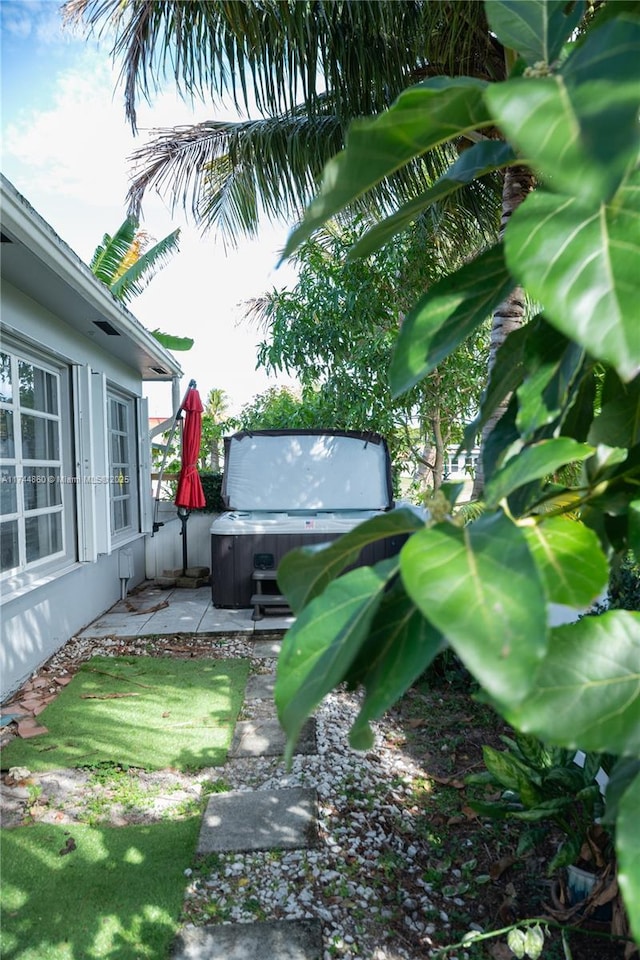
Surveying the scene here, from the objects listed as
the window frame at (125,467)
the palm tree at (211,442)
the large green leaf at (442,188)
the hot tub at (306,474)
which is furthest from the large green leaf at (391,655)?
the palm tree at (211,442)

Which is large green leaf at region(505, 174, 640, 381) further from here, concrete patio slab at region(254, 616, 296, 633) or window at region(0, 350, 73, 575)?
concrete patio slab at region(254, 616, 296, 633)

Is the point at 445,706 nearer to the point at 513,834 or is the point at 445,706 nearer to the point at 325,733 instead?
the point at 325,733

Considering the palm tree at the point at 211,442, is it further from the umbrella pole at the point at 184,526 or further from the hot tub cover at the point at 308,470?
the hot tub cover at the point at 308,470

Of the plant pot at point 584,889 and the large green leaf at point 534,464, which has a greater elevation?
the large green leaf at point 534,464

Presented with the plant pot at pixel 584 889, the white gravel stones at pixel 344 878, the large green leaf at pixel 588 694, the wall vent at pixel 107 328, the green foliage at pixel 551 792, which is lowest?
the white gravel stones at pixel 344 878

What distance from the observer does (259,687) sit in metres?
4.36

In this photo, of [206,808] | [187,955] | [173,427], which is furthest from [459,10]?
[173,427]

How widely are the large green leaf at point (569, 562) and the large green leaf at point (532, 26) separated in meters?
0.43

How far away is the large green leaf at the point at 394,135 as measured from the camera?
1.72ft

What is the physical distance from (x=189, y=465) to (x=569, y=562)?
23.3ft

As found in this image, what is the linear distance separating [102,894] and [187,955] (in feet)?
1.62

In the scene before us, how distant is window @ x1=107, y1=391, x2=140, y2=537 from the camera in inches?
289

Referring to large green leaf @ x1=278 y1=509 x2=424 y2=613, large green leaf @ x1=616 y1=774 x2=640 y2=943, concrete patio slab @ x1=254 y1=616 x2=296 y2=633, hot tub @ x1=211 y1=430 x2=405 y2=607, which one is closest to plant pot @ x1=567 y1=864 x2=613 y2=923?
large green leaf @ x1=616 y1=774 x2=640 y2=943

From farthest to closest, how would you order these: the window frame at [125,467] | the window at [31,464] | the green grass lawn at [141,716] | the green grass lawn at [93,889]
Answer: the window frame at [125,467] < the window at [31,464] < the green grass lawn at [141,716] < the green grass lawn at [93,889]
